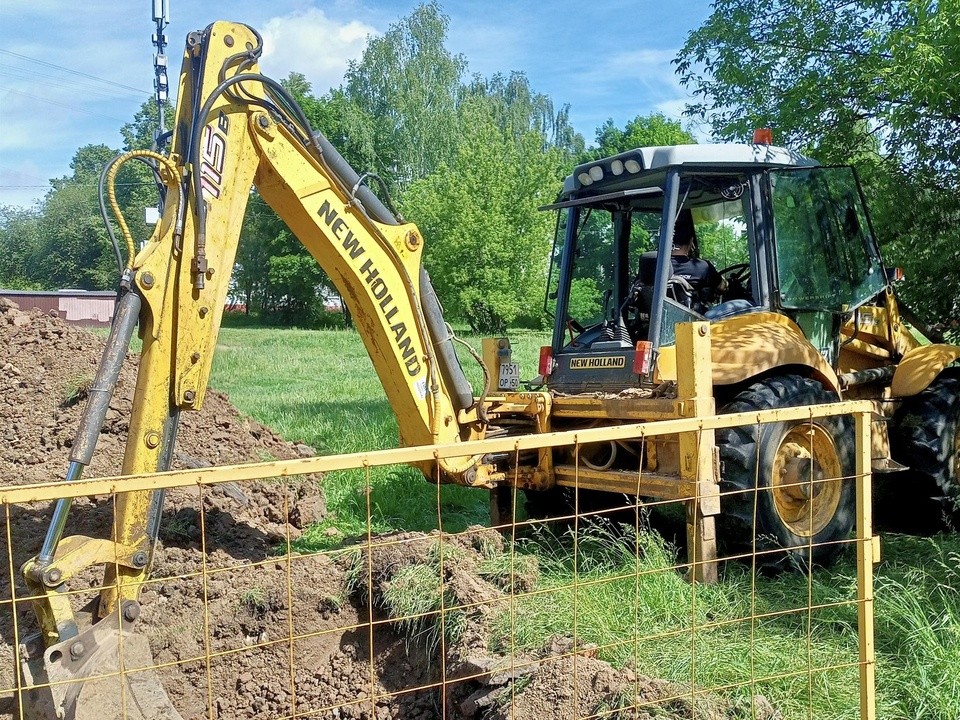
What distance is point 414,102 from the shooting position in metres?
41.9

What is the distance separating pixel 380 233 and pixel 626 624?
2.51 m

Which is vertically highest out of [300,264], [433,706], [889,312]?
[300,264]

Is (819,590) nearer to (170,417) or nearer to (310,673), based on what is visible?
(310,673)

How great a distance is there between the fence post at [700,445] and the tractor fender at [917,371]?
89.4 inches

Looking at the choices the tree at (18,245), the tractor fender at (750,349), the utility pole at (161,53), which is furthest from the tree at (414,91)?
the tractor fender at (750,349)

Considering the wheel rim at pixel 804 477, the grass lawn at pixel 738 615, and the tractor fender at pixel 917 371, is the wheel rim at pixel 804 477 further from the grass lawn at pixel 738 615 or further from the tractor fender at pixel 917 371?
the tractor fender at pixel 917 371

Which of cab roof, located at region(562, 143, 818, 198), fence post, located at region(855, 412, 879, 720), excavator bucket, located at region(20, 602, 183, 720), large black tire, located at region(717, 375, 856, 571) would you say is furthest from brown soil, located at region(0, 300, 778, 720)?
cab roof, located at region(562, 143, 818, 198)

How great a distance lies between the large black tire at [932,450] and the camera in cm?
632

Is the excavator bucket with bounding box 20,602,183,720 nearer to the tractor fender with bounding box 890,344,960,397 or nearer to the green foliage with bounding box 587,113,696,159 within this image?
the tractor fender with bounding box 890,344,960,397

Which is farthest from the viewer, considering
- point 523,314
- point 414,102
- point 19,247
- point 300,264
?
point 19,247

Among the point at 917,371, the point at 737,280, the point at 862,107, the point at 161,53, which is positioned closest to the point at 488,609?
the point at 737,280

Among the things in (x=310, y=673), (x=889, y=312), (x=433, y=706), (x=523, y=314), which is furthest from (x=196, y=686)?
(x=523, y=314)

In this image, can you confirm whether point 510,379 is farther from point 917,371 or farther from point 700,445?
point 917,371

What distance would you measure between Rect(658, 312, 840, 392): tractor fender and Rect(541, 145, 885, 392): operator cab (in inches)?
5.6
